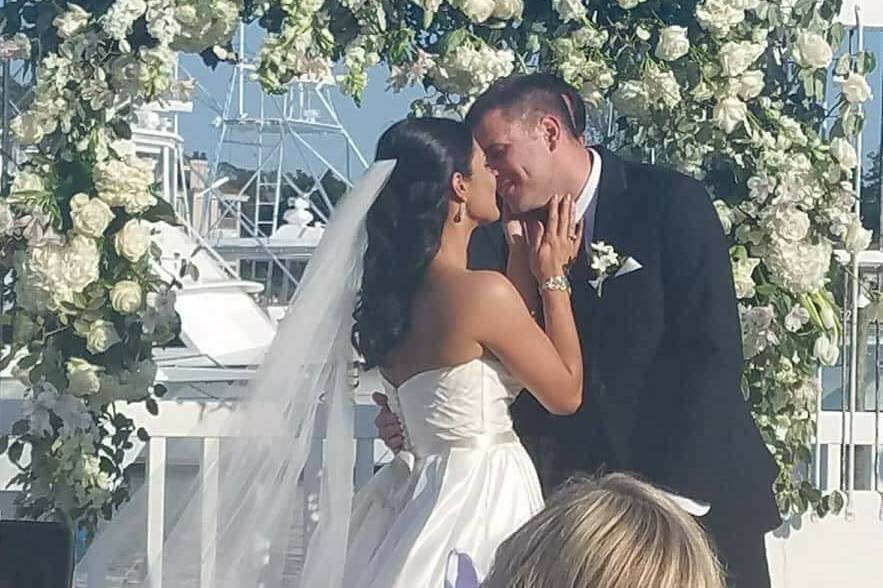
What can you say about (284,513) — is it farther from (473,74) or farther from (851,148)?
(851,148)

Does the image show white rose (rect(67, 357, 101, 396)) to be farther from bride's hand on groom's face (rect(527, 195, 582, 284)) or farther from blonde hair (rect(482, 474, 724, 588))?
blonde hair (rect(482, 474, 724, 588))

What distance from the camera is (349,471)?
3.09m

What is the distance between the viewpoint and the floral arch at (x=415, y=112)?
10.3 feet

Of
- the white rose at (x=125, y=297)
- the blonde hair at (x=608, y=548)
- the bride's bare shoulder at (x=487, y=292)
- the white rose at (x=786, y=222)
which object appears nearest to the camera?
the blonde hair at (x=608, y=548)

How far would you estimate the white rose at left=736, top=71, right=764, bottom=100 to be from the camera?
130 inches

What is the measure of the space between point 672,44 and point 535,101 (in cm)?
47

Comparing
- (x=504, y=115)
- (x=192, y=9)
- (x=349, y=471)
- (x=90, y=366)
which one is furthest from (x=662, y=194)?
(x=90, y=366)

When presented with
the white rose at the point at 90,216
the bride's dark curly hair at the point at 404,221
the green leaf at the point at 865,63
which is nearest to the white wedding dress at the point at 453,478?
the bride's dark curly hair at the point at 404,221

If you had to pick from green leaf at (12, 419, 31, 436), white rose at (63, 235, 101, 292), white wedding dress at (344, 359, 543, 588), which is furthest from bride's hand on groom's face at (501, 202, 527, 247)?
green leaf at (12, 419, 31, 436)

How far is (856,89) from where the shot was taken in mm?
3387

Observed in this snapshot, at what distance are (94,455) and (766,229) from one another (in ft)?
5.23

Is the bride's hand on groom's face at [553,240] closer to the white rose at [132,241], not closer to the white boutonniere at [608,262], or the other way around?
the white boutonniere at [608,262]

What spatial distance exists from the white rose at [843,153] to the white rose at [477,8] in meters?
0.85

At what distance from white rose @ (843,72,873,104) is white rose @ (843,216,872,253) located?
0.91ft
